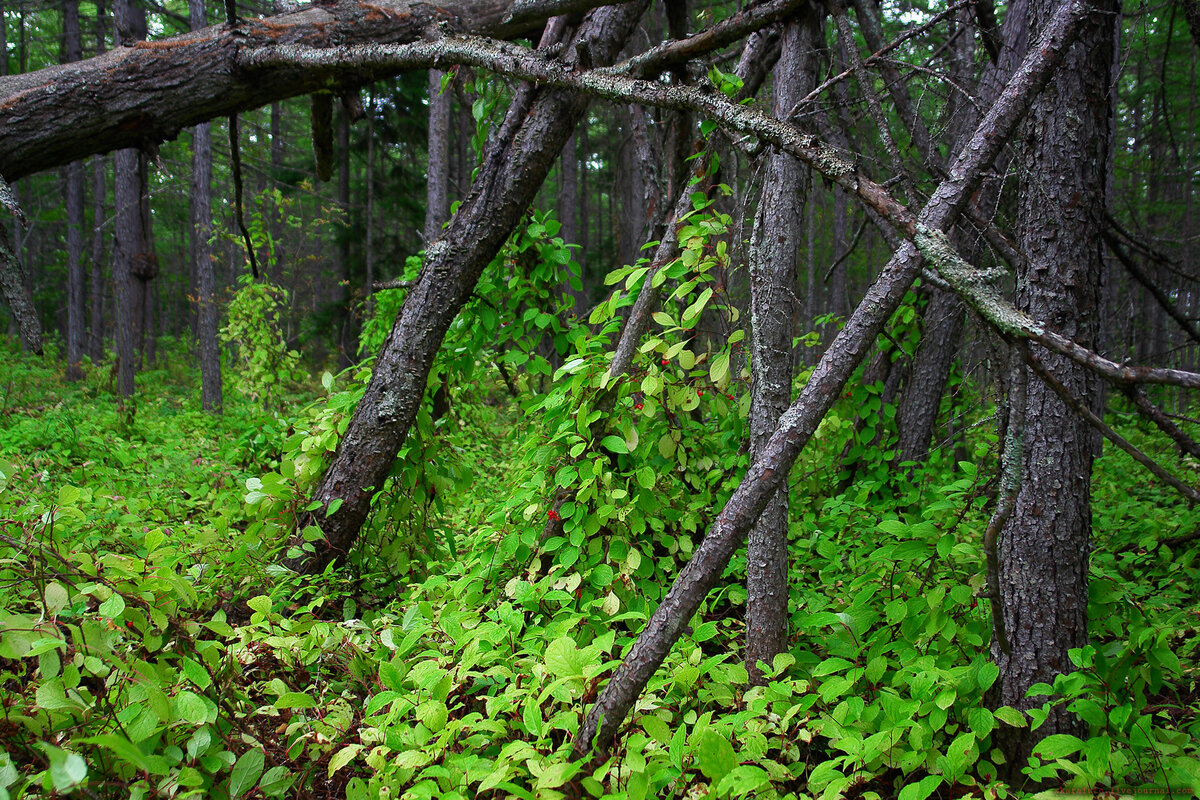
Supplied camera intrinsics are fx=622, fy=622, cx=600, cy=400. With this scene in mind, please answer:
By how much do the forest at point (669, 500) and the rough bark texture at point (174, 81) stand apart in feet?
0.05

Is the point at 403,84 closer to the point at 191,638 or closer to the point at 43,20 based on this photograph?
the point at 43,20

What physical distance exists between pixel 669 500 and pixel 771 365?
966 millimetres

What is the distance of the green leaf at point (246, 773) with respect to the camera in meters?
1.44

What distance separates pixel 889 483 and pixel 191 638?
368 cm

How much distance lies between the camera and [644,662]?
1.49 metres

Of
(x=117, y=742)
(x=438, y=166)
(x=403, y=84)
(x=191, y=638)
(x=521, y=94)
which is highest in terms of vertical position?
(x=403, y=84)

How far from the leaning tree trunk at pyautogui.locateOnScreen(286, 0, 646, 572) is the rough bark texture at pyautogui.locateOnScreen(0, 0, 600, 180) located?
1.74ft

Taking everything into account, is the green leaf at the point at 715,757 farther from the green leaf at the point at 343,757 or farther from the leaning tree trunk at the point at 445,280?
the leaning tree trunk at the point at 445,280

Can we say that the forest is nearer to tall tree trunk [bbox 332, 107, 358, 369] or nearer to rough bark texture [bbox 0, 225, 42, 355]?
rough bark texture [bbox 0, 225, 42, 355]

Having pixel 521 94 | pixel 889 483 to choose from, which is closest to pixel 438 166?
pixel 521 94

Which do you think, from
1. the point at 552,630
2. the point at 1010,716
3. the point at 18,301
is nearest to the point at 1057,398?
the point at 1010,716

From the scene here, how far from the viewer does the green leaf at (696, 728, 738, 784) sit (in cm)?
141

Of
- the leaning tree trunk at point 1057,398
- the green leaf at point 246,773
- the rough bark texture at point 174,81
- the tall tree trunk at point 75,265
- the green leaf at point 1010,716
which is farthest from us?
the tall tree trunk at point 75,265

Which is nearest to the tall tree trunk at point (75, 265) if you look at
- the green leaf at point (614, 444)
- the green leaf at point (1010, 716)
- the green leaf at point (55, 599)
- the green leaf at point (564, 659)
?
the green leaf at point (55, 599)
